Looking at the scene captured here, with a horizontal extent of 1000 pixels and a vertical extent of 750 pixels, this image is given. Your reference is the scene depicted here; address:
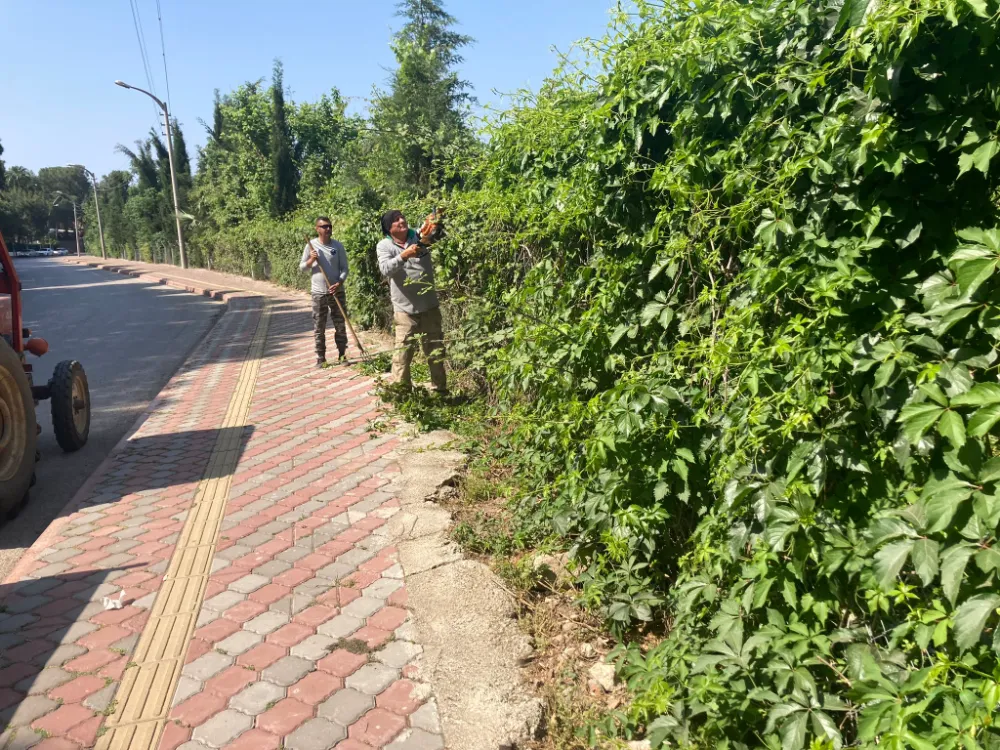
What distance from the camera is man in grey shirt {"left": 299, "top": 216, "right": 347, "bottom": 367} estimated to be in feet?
29.9

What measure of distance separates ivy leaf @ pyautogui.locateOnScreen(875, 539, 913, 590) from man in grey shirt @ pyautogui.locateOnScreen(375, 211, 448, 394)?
5.05 meters

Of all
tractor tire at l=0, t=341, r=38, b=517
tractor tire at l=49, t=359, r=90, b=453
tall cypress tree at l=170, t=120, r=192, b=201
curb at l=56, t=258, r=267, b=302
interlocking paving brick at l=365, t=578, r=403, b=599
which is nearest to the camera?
interlocking paving brick at l=365, t=578, r=403, b=599

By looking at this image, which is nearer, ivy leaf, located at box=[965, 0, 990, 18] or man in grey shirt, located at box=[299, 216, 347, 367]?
ivy leaf, located at box=[965, 0, 990, 18]

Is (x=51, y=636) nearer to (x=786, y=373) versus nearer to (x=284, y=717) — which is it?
(x=284, y=717)

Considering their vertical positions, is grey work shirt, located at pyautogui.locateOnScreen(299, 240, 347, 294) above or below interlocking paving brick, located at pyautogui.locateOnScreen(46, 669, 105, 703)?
above

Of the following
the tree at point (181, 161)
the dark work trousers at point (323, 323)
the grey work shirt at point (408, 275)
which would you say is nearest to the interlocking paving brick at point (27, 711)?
the grey work shirt at point (408, 275)

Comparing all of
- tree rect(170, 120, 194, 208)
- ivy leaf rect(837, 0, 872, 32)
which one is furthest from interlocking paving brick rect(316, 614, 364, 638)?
tree rect(170, 120, 194, 208)

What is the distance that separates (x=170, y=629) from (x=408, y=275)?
12.9 ft

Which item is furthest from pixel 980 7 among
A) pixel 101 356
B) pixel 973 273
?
pixel 101 356

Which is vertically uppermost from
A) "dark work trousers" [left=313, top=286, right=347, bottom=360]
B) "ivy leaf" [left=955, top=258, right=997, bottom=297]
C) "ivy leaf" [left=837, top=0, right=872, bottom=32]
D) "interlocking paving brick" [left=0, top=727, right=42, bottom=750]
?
"ivy leaf" [left=837, top=0, right=872, bottom=32]

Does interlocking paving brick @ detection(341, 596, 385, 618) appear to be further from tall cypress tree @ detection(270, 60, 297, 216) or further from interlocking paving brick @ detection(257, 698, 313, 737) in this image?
tall cypress tree @ detection(270, 60, 297, 216)

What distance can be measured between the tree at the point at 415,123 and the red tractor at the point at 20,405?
15.0ft

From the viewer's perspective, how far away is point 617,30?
140 inches

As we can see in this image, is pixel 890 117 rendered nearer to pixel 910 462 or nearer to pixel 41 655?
pixel 910 462
